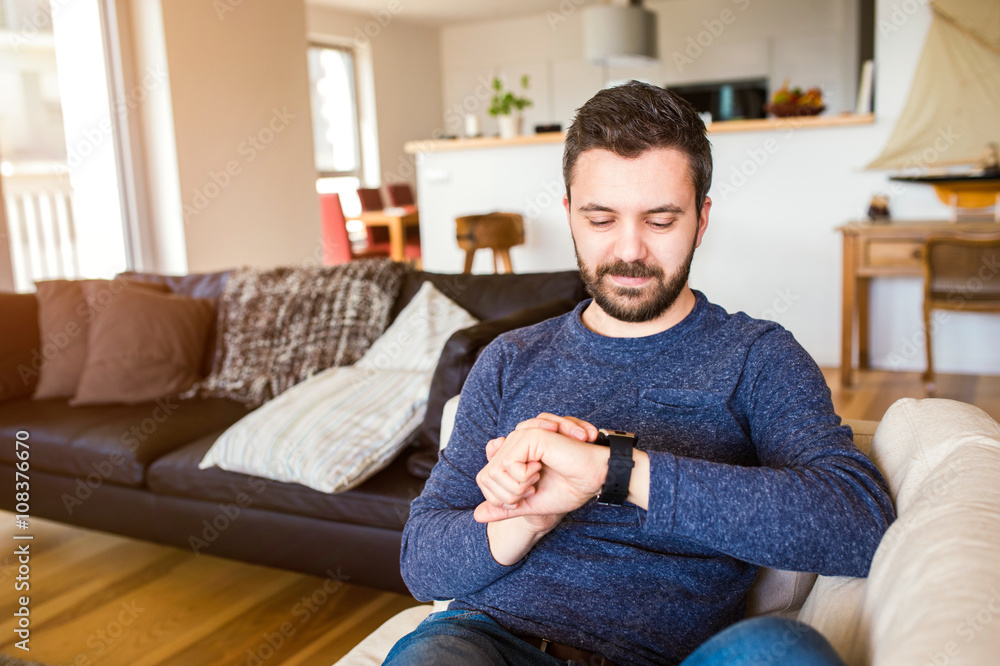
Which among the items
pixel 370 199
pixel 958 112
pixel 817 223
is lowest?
pixel 817 223

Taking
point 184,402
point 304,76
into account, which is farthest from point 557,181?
point 184,402

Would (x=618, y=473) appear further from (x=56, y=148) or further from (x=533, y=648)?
(x=56, y=148)

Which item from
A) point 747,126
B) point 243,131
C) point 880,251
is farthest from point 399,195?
point 880,251

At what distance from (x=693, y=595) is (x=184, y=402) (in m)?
2.06

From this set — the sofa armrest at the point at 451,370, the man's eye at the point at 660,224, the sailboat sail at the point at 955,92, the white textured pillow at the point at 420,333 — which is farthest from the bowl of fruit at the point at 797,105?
the man's eye at the point at 660,224

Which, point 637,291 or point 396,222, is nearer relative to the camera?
point 637,291

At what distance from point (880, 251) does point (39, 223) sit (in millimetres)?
4076

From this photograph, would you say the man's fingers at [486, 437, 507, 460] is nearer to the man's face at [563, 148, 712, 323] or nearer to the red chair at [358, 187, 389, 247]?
the man's face at [563, 148, 712, 323]

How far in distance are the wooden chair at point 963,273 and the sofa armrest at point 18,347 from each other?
3550 millimetres

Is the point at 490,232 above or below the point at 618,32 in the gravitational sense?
below

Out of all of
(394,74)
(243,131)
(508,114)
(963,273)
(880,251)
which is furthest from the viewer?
(394,74)

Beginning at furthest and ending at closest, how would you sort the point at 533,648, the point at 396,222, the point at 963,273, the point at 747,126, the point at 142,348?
the point at 396,222
the point at 747,126
the point at 963,273
the point at 142,348
the point at 533,648

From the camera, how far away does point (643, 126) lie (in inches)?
41.7

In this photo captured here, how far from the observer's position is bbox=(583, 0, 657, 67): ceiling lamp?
5.16 m
